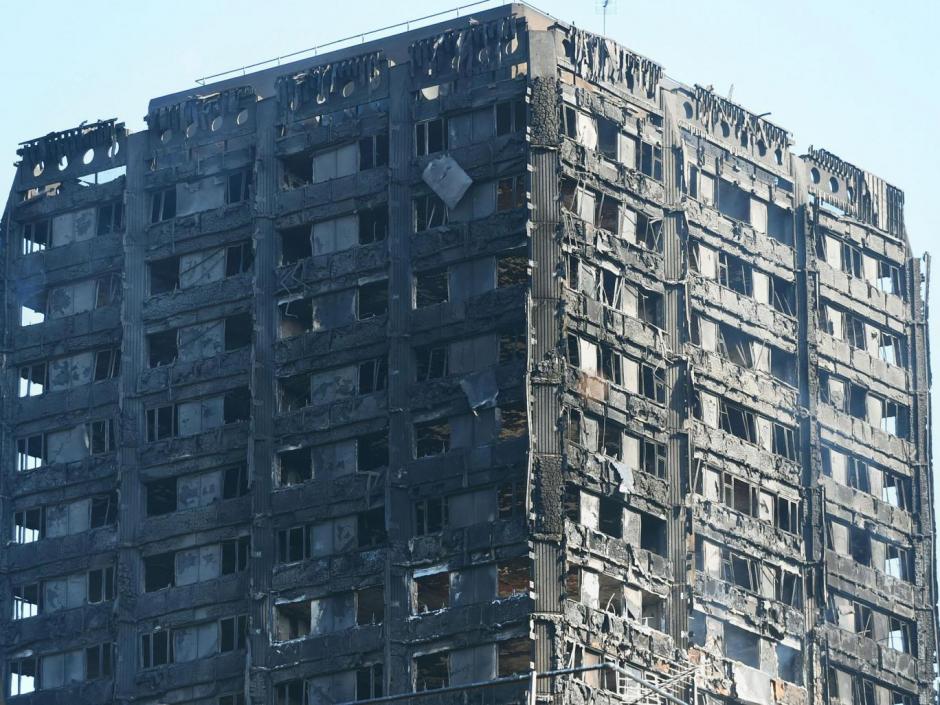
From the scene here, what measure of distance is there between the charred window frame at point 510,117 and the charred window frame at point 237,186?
14864 millimetres

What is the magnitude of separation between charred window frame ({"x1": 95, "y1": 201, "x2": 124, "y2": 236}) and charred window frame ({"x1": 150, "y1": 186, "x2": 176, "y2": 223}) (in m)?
1.99

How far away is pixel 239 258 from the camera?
5945 inches

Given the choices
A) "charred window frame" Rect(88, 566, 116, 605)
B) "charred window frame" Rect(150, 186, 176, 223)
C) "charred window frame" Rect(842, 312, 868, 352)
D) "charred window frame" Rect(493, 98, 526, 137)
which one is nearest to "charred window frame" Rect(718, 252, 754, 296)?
"charred window frame" Rect(842, 312, 868, 352)

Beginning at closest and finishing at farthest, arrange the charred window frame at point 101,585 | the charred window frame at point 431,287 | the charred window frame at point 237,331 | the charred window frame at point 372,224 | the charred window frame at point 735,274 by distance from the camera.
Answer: the charred window frame at point 431,287, the charred window frame at point 372,224, the charred window frame at point 101,585, the charred window frame at point 237,331, the charred window frame at point 735,274

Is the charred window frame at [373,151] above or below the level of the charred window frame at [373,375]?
above

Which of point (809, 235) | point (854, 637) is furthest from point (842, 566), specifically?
point (809, 235)

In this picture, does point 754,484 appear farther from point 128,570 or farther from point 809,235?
point 128,570

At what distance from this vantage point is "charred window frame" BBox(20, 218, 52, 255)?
15825 centimetres

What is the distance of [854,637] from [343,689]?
28.8 meters

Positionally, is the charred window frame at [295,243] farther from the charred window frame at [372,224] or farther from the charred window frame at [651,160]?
the charred window frame at [651,160]

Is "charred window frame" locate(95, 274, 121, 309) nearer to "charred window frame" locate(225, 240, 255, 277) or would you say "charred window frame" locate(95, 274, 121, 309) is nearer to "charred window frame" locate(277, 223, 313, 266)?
"charred window frame" locate(225, 240, 255, 277)

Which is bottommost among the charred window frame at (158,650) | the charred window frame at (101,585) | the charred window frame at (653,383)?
the charred window frame at (158,650)

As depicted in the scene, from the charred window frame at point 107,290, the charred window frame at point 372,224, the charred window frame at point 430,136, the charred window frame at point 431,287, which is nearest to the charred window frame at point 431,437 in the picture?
the charred window frame at point 431,287

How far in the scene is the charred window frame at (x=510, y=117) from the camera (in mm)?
143375
